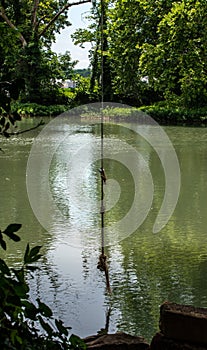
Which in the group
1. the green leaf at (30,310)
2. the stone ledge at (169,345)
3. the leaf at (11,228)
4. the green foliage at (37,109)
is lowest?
the stone ledge at (169,345)

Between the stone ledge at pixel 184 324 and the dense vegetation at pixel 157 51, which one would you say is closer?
the stone ledge at pixel 184 324

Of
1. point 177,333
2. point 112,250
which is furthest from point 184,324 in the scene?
point 112,250

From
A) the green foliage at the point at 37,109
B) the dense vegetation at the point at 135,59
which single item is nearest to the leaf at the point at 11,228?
the dense vegetation at the point at 135,59

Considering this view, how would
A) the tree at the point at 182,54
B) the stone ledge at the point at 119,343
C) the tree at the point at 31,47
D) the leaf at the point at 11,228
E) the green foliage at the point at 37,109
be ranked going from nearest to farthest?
the leaf at the point at 11,228
the stone ledge at the point at 119,343
the tree at the point at 182,54
the green foliage at the point at 37,109
the tree at the point at 31,47

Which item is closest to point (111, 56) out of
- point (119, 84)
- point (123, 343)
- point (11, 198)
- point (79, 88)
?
point (119, 84)

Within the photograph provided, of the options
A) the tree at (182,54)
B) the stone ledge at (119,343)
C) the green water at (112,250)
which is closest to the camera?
the stone ledge at (119,343)

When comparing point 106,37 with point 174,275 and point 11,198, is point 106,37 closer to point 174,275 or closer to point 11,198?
point 11,198

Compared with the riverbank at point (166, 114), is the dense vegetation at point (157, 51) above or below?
above

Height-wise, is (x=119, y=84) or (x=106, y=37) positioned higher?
(x=106, y=37)

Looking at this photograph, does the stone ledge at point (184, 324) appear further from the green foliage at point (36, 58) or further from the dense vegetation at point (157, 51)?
the green foliage at point (36, 58)

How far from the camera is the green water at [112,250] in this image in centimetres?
302

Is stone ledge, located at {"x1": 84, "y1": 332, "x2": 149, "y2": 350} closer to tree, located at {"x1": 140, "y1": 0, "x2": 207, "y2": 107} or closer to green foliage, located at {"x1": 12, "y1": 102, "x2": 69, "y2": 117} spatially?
tree, located at {"x1": 140, "y1": 0, "x2": 207, "y2": 107}

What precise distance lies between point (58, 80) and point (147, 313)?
63.0ft

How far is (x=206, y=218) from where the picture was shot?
16.5 feet
